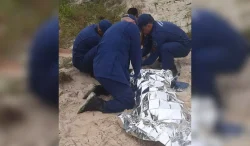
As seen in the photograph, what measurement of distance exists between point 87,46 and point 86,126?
90 centimetres

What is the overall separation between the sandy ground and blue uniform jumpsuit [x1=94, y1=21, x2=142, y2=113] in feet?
0.42

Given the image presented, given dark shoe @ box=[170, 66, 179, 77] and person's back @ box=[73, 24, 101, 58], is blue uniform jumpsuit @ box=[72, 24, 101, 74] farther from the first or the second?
dark shoe @ box=[170, 66, 179, 77]

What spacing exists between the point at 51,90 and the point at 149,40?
236 centimetres

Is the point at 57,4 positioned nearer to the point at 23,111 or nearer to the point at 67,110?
the point at 23,111

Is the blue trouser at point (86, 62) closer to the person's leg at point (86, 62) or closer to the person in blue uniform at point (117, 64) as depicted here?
the person's leg at point (86, 62)

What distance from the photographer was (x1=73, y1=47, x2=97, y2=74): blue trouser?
3.01 meters

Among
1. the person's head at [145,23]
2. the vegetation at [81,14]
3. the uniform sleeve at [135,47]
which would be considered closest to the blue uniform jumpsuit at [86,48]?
the person's head at [145,23]

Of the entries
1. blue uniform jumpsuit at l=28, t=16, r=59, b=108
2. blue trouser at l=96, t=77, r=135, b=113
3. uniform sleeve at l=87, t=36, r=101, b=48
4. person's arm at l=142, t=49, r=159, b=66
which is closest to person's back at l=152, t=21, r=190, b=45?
person's arm at l=142, t=49, r=159, b=66

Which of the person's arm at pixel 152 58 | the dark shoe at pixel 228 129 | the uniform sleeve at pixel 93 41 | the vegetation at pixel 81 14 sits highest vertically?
the vegetation at pixel 81 14

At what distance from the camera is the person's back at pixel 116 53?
247 cm

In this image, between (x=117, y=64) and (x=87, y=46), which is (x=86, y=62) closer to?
(x=87, y=46)

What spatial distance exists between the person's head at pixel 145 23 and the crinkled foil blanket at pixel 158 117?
1.72ft

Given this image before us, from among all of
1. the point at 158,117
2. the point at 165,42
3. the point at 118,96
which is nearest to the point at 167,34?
the point at 165,42

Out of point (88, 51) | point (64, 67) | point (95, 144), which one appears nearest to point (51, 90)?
point (95, 144)
